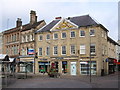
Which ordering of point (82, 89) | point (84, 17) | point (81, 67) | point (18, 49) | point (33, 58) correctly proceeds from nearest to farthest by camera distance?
point (82, 89) → point (81, 67) → point (84, 17) → point (33, 58) → point (18, 49)

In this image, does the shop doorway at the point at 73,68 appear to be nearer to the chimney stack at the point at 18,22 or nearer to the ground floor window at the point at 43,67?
the ground floor window at the point at 43,67

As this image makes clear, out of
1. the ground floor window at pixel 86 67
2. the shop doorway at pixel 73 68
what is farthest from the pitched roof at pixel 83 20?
the shop doorway at pixel 73 68

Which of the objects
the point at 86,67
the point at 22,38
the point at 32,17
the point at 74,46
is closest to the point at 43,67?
the point at 74,46

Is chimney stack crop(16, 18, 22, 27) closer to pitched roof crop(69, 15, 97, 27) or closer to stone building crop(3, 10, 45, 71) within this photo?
stone building crop(3, 10, 45, 71)

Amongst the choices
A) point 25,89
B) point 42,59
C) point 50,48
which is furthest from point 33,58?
point 25,89

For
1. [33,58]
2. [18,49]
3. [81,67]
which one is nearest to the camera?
[81,67]

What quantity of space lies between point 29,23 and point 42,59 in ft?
38.7

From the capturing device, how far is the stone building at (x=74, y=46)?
3331 cm

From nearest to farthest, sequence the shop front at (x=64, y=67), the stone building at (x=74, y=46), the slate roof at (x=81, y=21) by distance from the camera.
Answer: the stone building at (x=74, y=46)
the slate roof at (x=81, y=21)
the shop front at (x=64, y=67)

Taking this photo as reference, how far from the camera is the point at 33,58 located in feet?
133

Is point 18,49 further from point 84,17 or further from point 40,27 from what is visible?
point 84,17

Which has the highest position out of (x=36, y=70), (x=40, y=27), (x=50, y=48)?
(x=40, y=27)

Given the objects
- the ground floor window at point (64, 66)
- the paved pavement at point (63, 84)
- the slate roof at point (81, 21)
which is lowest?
the paved pavement at point (63, 84)

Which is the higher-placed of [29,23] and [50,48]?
[29,23]
